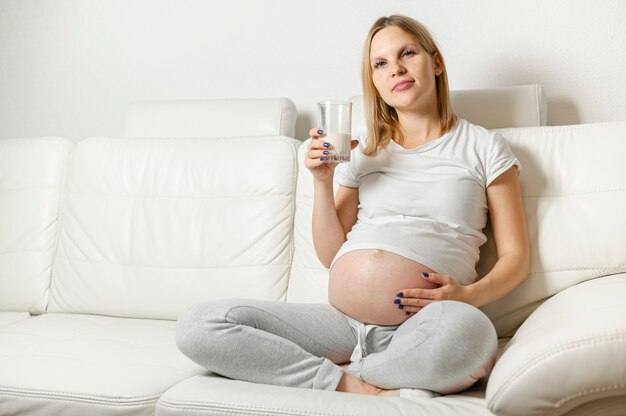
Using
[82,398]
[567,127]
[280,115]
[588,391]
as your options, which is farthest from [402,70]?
[82,398]

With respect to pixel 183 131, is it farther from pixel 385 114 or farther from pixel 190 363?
pixel 190 363

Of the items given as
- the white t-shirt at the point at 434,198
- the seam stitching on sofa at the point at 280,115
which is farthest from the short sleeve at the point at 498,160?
the seam stitching on sofa at the point at 280,115

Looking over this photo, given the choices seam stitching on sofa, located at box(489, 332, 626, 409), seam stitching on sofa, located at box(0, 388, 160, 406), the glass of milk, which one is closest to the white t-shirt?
the glass of milk

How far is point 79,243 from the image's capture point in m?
2.11

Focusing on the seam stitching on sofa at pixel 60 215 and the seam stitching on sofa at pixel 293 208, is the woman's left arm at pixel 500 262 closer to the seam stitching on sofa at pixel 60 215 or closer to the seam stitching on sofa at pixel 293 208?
the seam stitching on sofa at pixel 293 208

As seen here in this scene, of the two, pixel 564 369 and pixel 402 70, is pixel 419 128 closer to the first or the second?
pixel 402 70

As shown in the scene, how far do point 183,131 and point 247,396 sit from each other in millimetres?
1163

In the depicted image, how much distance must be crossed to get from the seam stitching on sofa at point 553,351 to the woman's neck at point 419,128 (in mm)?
776

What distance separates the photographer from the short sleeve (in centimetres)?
162

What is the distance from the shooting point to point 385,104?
1.81 metres

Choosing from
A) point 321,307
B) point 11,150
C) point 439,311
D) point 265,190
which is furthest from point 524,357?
point 11,150

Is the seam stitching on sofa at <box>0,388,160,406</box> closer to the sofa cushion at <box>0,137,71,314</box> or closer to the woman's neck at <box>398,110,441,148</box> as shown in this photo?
the sofa cushion at <box>0,137,71,314</box>

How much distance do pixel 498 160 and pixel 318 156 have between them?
0.43m

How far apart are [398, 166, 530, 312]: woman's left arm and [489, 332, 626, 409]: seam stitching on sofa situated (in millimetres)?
354
